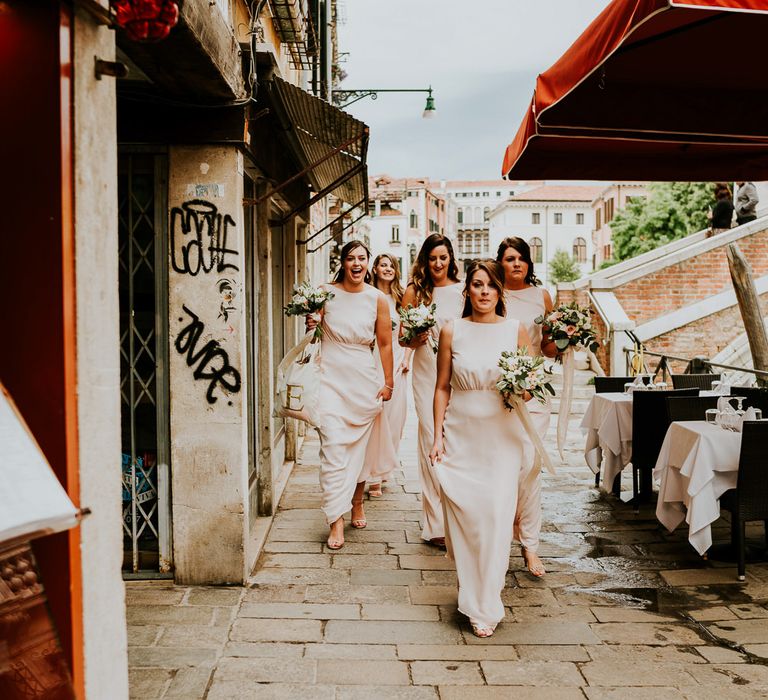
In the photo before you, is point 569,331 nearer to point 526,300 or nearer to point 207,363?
point 526,300

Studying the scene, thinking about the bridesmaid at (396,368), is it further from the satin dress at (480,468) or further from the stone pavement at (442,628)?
the satin dress at (480,468)

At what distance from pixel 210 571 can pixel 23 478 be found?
326 centimetres

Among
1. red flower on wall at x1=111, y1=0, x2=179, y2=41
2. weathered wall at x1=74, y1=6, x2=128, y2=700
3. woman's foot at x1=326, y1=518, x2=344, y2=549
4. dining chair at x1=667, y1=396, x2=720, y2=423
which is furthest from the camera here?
dining chair at x1=667, y1=396, x2=720, y2=423

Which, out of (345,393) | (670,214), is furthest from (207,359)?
(670,214)

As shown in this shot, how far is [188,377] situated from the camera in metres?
5.17

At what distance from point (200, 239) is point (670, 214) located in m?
30.9

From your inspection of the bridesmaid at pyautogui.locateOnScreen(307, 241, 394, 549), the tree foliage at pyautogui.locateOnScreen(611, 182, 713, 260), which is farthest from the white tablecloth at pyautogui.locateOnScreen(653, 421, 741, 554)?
the tree foliage at pyautogui.locateOnScreen(611, 182, 713, 260)

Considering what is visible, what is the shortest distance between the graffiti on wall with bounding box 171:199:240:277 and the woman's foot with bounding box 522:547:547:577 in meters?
2.80

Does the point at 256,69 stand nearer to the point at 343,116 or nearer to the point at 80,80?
the point at 343,116

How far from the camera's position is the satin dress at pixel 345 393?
6137mm

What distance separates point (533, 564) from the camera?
5641 millimetres

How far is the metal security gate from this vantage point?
520cm

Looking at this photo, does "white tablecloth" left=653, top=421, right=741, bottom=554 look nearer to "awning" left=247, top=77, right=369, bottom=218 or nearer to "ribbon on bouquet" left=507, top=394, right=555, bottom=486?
"ribbon on bouquet" left=507, top=394, right=555, bottom=486

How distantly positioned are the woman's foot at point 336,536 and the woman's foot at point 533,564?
1378 millimetres
